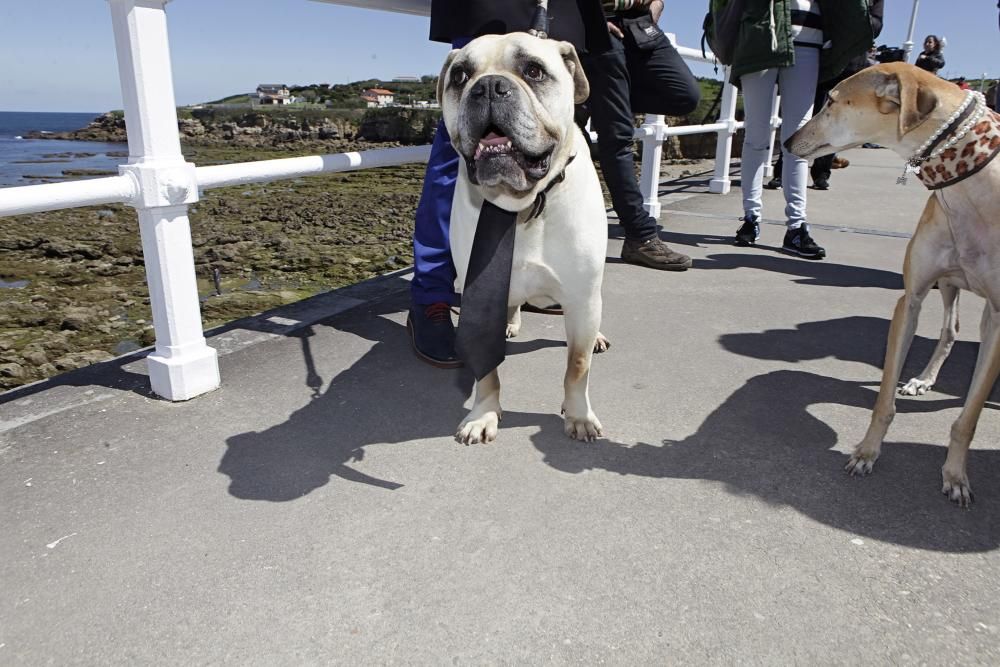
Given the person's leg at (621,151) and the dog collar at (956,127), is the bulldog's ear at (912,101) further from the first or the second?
the person's leg at (621,151)

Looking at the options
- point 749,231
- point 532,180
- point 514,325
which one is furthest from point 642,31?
point 532,180

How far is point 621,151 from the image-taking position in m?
4.09

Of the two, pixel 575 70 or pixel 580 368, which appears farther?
pixel 580 368

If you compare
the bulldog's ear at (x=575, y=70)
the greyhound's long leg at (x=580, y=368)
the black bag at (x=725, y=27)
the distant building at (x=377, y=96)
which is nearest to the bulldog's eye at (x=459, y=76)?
the bulldog's ear at (x=575, y=70)

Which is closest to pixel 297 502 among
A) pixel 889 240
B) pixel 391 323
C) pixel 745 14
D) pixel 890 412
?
pixel 391 323

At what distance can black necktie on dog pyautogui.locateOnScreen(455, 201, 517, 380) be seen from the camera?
7.02 feet

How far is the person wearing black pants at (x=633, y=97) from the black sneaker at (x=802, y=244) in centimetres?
87

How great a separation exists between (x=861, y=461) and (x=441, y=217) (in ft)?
5.96

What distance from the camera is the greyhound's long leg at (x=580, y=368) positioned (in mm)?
2258

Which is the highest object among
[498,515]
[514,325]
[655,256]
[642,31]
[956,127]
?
[642,31]

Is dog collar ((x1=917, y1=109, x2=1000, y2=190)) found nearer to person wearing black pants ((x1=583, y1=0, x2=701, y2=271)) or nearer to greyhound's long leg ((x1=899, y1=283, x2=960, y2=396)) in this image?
greyhound's long leg ((x1=899, y1=283, x2=960, y2=396))

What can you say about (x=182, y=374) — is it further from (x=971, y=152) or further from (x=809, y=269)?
(x=809, y=269)

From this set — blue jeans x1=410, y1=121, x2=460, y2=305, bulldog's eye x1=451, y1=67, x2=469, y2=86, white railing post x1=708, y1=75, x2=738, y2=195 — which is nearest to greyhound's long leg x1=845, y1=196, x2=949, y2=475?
bulldog's eye x1=451, y1=67, x2=469, y2=86

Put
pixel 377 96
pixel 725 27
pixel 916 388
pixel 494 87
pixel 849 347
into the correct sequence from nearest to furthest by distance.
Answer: pixel 494 87 < pixel 916 388 < pixel 849 347 < pixel 725 27 < pixel 377 96
